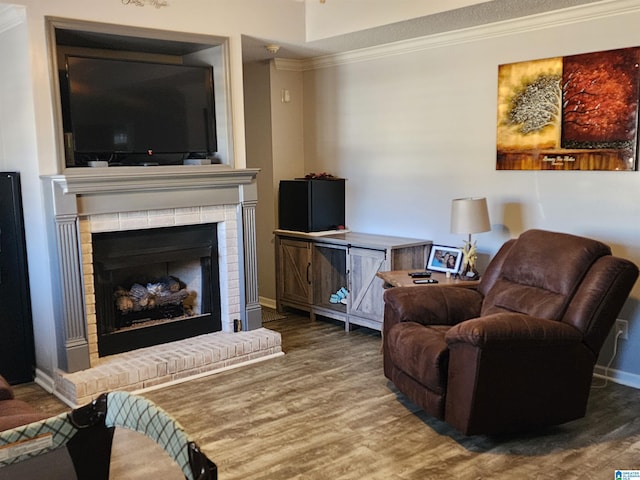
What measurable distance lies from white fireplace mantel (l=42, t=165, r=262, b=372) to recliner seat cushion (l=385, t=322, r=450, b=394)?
171 centimetres

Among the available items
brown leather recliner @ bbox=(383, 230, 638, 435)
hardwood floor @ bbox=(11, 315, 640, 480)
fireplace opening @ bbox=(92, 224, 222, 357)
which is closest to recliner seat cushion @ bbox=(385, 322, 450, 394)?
brown leather recliner @ bbox=(383, 230, 638, 435)

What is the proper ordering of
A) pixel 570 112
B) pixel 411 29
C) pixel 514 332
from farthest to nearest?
1. pixel 411 29
2. pixel 570 112
3. pixel 514 332

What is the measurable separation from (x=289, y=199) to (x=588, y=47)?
275 cm

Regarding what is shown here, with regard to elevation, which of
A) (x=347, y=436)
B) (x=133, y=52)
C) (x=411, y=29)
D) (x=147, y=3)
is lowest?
(x=347, y=436)

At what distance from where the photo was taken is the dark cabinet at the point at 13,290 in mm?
3900

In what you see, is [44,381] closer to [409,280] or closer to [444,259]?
[409,280]

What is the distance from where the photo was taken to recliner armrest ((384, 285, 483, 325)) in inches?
143

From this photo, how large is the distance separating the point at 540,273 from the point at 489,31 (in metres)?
1.91

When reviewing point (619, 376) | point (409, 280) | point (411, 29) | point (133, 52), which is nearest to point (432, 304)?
point (409, 280)

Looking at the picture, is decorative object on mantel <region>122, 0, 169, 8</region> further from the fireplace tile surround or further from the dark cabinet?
the dark cabinet

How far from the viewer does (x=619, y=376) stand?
12.6 feet

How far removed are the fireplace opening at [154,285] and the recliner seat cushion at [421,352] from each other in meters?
1.58

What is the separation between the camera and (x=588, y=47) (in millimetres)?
3816

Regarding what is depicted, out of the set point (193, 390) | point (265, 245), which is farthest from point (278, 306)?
point (193, 390)
